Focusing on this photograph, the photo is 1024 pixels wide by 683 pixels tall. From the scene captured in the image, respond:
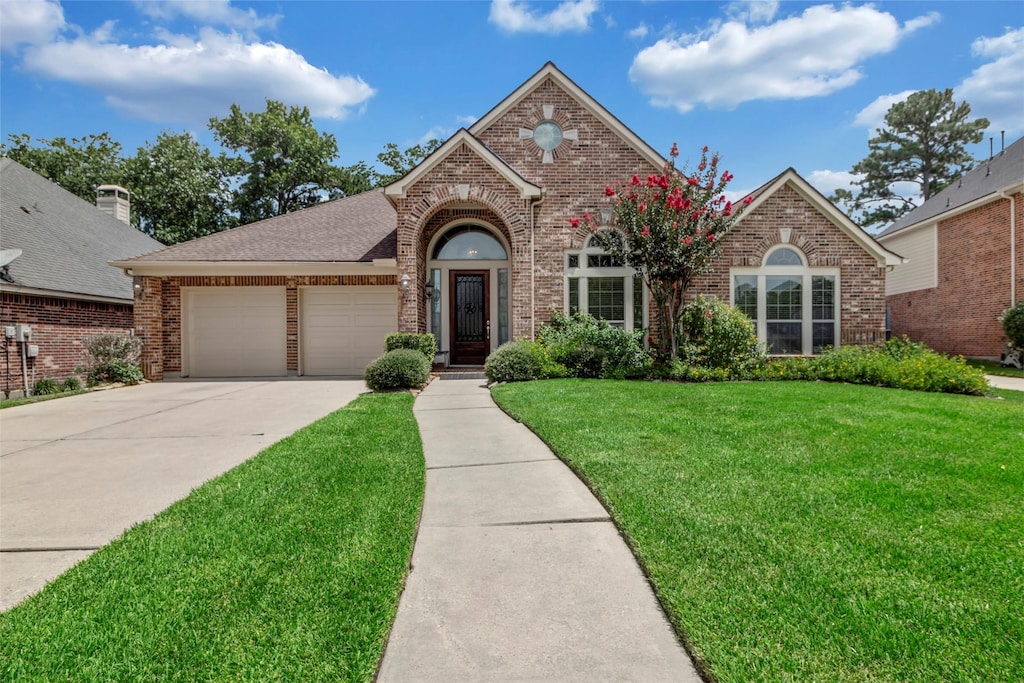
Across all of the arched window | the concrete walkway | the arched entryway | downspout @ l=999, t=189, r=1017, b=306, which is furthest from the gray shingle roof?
downspout @ l=999, t=189, r=1017, b=306

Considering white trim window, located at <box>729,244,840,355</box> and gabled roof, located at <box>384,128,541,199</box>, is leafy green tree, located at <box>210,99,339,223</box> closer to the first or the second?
gabled roof, located at <box>384,128,541,199</box>

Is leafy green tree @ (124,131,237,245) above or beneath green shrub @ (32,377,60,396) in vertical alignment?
above

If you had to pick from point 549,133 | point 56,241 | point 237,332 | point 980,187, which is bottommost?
point 237,332

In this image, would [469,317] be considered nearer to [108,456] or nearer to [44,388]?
[108,456]

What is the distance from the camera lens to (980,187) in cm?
1662

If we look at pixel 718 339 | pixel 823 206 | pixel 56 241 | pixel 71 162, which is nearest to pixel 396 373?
pixel 718 339

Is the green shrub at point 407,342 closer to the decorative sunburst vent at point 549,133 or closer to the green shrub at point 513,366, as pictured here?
the green shrub at point 513,366

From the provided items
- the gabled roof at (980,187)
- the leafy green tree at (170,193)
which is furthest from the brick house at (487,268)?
the leafy green tree at (170,193)

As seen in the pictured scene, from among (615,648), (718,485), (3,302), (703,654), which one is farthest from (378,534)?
(3,302)

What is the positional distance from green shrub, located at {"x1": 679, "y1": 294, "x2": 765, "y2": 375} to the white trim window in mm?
1120

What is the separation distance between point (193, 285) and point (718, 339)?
13.0 m

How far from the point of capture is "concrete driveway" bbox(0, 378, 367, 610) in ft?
10.7

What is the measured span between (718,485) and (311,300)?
12.0 m

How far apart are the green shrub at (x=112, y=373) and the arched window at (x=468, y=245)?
7739 mm
